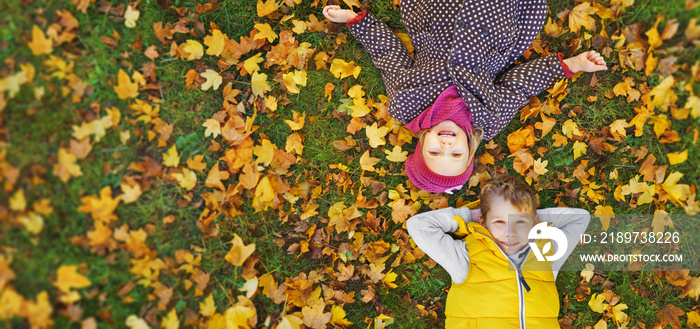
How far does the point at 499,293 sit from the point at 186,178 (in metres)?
2.49

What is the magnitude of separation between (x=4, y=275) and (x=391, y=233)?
2.49m

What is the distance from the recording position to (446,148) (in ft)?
9.29

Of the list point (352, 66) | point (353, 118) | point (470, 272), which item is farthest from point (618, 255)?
point (352, 66)

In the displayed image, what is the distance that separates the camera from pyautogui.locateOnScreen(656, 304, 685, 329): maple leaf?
3.17 metres

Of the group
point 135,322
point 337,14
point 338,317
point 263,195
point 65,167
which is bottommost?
point 338,317

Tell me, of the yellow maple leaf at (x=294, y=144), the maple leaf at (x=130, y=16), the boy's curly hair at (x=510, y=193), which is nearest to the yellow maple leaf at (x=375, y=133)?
the yellow maple leaf at (x=294, y=144)

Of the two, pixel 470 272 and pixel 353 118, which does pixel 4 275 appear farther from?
pixel 470 272

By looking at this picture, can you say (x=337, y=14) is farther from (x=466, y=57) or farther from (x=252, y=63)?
(x=466, y=57)

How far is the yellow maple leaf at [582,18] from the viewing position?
3.20 metres

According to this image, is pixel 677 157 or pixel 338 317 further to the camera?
pixel 338 317

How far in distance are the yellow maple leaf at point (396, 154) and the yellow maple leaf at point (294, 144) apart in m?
0.72

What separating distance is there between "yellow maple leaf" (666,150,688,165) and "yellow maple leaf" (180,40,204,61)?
362cm

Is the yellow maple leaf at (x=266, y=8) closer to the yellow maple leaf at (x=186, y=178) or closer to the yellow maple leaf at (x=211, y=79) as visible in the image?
the yellow maple leaf at (x=211, y=79)

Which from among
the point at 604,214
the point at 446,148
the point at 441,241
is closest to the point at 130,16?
the point at 446,148
